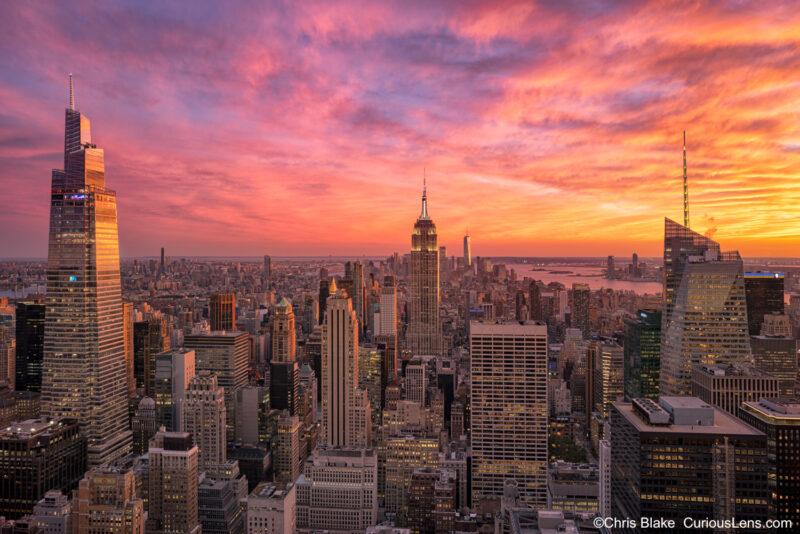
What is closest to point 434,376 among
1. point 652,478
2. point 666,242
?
point 666,242

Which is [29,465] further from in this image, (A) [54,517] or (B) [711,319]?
(B) [711,319]

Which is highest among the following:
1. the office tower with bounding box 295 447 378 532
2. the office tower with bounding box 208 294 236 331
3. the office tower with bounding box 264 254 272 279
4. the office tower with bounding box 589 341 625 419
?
the office tower with bounding box 264 254 272 279

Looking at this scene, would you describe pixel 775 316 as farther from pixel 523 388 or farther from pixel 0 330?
pixel 0 330

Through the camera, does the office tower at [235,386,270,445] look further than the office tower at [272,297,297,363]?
No

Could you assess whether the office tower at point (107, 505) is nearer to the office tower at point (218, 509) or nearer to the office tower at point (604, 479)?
the office tower at point (218, 509)

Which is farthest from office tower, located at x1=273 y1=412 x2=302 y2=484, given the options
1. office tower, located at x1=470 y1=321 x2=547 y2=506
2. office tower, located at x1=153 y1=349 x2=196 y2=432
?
office tower, located at x1=470 y1=321 x2=547 y2=506

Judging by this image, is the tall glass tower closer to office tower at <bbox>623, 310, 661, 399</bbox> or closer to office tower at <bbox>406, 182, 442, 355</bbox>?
office tower at <bbox>623, 310, 661, 399</bbox>

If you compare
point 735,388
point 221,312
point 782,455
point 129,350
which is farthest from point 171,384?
point 782,455

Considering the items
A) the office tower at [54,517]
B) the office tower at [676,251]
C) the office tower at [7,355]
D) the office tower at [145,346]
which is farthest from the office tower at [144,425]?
the office tower at [676,251]
